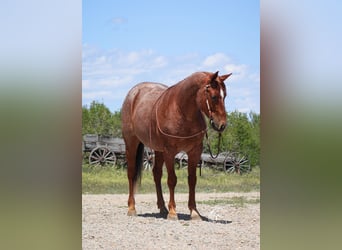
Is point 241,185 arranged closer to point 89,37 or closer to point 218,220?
point 218,220

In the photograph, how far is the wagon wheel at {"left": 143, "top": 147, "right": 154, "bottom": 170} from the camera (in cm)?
395

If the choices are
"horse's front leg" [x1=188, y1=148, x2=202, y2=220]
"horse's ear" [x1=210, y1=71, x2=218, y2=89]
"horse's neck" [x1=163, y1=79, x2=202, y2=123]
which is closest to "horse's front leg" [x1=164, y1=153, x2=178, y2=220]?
"horse's front leg" [x1=188, y1=148, x2=202, y2=220]

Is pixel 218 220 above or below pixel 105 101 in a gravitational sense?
below

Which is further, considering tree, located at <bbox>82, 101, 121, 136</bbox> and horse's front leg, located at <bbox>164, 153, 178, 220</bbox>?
horse's front leg, located at <bbox>164, 153, 178, 220</bbox>

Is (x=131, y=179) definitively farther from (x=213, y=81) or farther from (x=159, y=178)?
(x=213, y=81)

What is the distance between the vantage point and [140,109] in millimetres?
3957

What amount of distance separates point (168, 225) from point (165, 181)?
39 centimetres

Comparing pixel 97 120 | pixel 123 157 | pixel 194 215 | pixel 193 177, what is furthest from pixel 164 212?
pixel 97 120

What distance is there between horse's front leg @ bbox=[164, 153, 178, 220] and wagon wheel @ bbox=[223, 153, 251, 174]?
473 mm

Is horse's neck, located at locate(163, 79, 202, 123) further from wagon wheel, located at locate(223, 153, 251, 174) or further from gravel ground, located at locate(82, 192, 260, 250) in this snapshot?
gravel ground, located at locate(82, 192, 260, 250)

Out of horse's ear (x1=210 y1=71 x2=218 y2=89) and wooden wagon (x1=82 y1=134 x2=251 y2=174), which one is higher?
horse's ear (x1=210 y1=71 x2=218 y2=89)
